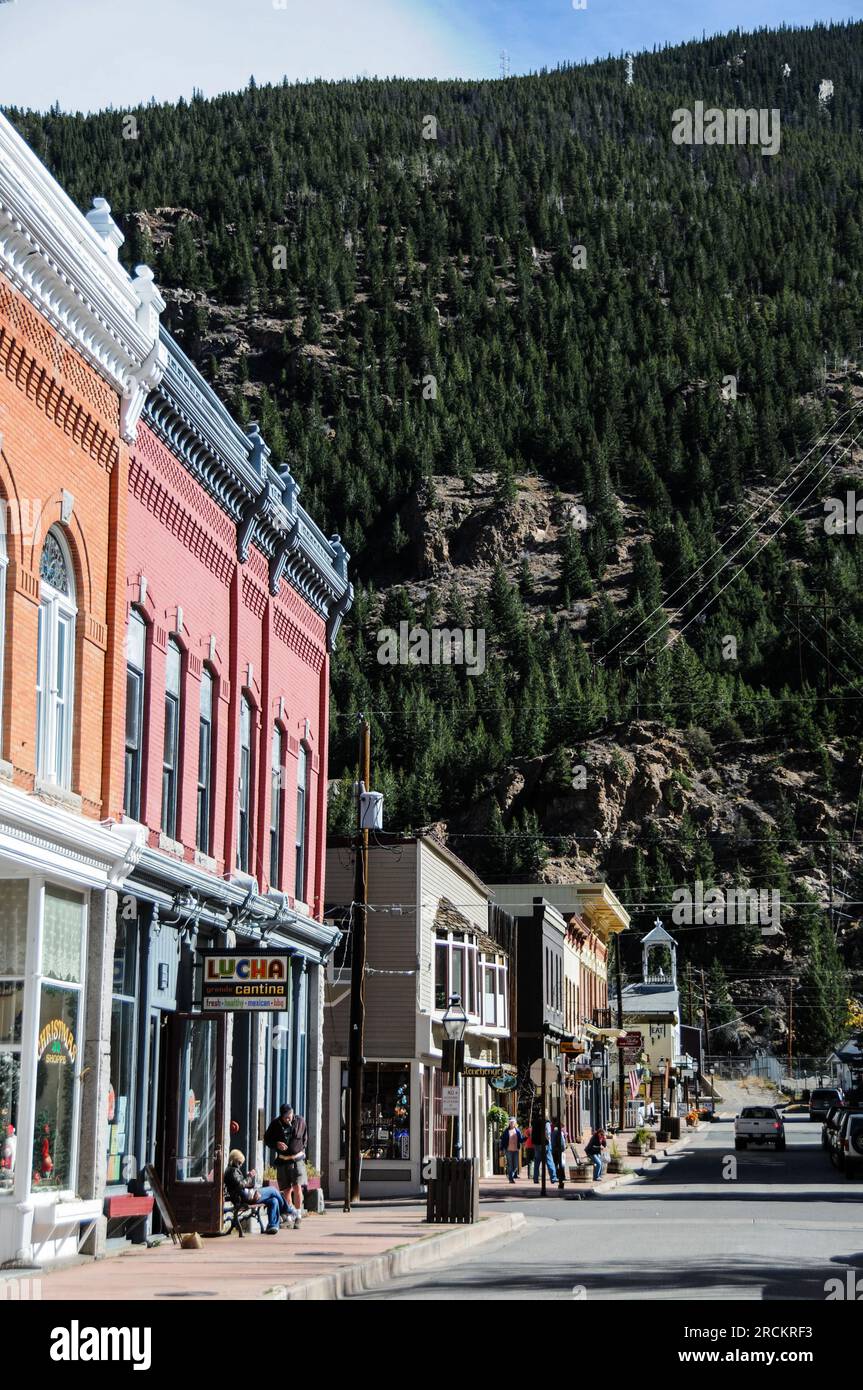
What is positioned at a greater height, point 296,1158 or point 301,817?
point 301,817

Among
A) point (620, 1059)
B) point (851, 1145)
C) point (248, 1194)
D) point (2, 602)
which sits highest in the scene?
point (2, 602)

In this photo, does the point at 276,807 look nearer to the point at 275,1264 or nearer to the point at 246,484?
the point at 246,484

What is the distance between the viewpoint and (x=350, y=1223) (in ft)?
85.6

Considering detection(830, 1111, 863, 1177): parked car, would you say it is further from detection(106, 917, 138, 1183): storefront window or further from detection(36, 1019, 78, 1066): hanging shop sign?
detection(36, 1019, 78, 1066): hanging shop sign

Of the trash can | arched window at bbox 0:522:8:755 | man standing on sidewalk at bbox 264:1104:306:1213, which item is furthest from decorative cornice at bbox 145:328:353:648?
the trash can

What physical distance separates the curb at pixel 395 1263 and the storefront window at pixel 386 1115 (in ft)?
41.0

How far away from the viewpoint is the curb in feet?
49.8

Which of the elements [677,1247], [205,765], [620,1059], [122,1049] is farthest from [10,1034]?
[620,1059]

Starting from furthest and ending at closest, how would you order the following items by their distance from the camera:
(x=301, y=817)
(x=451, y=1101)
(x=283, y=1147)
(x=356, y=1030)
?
(x=356, y=1030)
(x=301, y=817)
(x=451, y=1101)
(x=283, y=1147)

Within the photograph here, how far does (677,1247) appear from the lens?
68.7 ft

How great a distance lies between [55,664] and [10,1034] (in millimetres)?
3961

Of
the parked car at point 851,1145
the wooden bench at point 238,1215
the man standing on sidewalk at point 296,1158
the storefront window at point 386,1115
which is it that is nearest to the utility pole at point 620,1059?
the parked car at point 851,1145

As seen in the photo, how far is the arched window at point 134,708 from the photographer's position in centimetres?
2169
